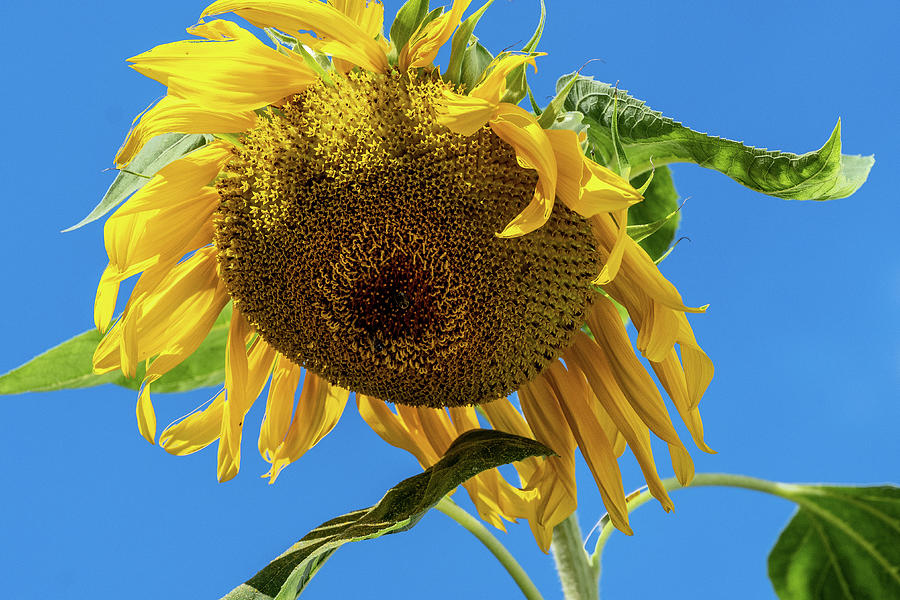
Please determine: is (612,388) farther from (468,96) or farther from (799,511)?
(799,511)

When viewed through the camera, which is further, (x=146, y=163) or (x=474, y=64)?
(x=146, y=163)

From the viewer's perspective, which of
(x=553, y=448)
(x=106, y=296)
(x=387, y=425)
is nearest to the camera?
(x=106, y=296)

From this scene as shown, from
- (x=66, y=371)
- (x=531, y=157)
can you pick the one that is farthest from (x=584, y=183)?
(x=66, y=371)

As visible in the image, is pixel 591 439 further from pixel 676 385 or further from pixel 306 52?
pixel 306 52

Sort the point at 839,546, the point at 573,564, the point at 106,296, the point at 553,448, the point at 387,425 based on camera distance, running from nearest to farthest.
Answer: the point at 106,296
the point at 553,448
the point at 387,425
the point at 573,564
the point at 839,546

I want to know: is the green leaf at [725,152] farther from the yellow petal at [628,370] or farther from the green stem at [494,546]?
the green stem at [494,546]

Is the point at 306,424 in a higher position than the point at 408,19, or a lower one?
lower

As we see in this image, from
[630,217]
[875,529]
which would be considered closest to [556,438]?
[630,217]

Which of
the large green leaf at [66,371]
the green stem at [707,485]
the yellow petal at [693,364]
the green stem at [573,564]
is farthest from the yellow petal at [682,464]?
the large green leaf at [66,371]
